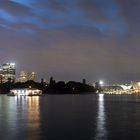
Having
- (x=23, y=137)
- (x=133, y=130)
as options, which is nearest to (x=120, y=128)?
(x=133, y=130)

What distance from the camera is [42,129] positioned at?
52.0 m

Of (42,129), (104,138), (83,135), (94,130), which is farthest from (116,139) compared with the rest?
(42,129)

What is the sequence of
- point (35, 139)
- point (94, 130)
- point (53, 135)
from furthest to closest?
1. point (94, 130)
2. point (53, 135)
3. point (35, 139)

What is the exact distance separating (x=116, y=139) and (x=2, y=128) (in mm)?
16456

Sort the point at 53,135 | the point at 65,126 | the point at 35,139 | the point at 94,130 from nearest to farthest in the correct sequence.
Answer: the point at 35,139 → the point at 53,135 → the point at 94,130 → the point at 65,126

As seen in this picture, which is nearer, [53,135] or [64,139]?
[64,139]

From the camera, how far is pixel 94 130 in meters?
51.6

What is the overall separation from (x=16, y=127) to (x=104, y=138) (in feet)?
48.2

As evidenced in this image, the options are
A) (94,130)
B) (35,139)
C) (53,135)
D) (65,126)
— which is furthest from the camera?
(65,126)

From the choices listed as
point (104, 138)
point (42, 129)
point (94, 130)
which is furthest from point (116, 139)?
point (42, 129)

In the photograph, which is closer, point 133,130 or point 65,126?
point 133,130

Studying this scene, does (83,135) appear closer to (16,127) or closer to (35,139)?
(35,139)

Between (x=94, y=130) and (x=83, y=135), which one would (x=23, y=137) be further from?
(x=94, y=130)

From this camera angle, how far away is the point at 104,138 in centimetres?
4469
